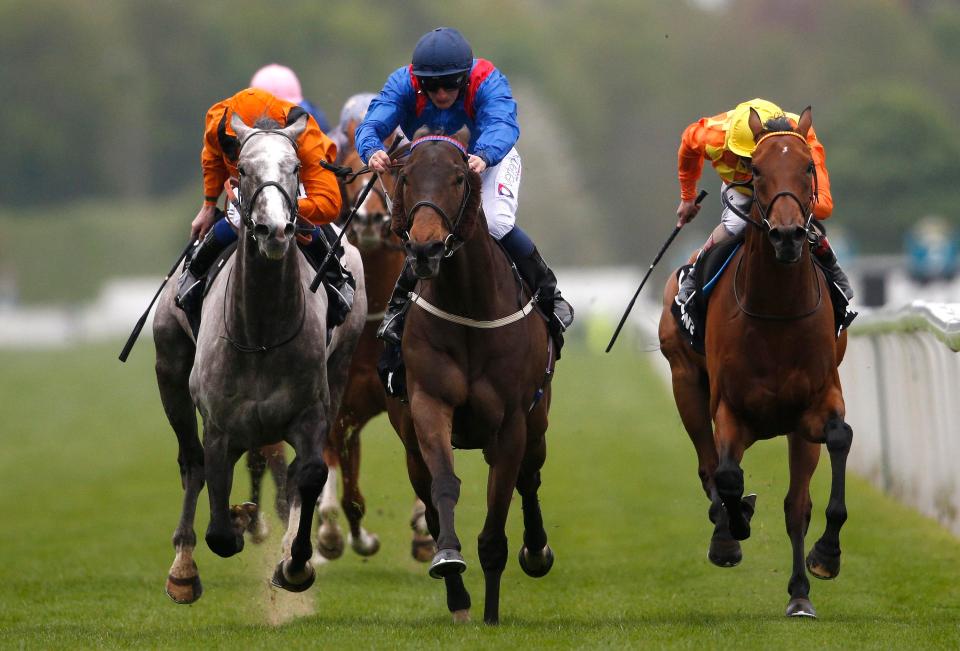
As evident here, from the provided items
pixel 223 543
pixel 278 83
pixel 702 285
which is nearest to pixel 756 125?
pixel 702 285

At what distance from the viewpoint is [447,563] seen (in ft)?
24.9

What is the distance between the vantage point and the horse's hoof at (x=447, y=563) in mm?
7578

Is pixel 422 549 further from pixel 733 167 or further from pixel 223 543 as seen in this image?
pixel 733 167

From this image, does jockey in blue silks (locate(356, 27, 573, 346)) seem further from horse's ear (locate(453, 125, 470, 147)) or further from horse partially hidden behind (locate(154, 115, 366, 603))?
horse partially hidden behind (locate(154, 115, 366, 603))

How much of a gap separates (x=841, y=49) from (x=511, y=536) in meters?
90.1

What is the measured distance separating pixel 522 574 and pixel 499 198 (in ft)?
8.27

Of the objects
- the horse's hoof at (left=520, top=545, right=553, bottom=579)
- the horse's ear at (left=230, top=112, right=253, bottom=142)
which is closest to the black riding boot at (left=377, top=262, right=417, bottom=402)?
the horse's ear at (left=230, top=112, right=253, bottom=142)

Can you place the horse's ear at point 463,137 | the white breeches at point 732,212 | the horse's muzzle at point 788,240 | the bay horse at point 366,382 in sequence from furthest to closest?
the bay horse at point 366,382
the white breeches at point 732,212
the horse's ear at point 463,137
the horse's muzzle at point 788,240

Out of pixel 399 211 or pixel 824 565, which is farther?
pixel 824 565

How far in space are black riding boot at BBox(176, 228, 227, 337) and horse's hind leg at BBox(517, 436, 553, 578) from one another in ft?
5.62

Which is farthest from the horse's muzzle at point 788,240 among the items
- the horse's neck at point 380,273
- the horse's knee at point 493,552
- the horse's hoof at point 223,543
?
the horse's neck at point 380,273

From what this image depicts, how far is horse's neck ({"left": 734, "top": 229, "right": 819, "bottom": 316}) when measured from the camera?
8.19 m

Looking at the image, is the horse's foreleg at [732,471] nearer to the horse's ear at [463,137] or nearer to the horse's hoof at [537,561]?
the horse's hoof at [537,561]

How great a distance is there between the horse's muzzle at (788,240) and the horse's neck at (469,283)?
1.24 meters
